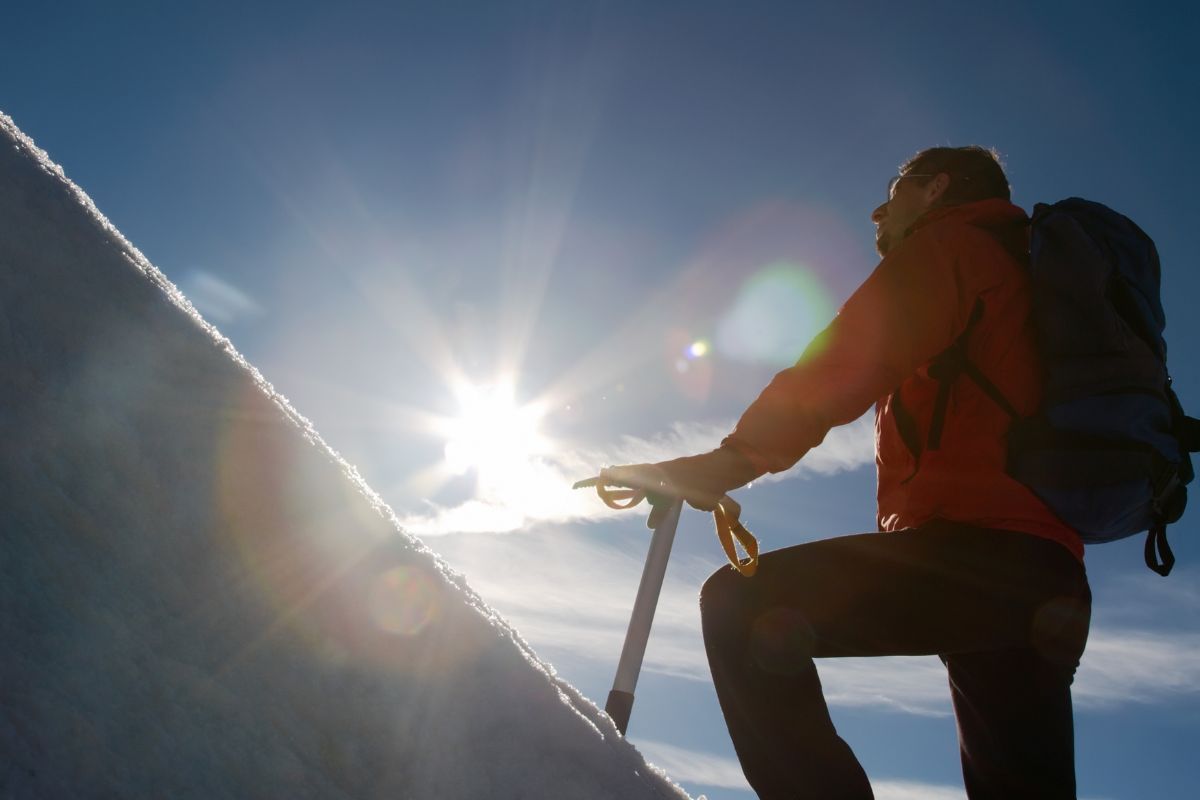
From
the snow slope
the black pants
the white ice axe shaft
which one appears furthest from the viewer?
the white ice axe shaft

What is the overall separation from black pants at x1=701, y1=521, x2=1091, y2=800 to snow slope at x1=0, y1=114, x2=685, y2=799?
1.75 feet

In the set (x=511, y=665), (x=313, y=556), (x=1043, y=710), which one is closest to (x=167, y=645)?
(x=313, y=556)

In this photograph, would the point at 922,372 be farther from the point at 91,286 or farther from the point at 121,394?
the point at 91,286

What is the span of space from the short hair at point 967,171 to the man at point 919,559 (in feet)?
1.45

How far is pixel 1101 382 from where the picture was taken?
2105 mm

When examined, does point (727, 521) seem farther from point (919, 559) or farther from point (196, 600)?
point (196, 600)

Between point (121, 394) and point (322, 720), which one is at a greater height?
point (121, 394)

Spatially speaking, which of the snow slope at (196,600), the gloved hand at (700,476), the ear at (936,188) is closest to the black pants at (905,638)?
the gloved hand at (700,476)

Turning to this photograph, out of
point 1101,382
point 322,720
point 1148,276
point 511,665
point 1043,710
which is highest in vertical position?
point 1148,276

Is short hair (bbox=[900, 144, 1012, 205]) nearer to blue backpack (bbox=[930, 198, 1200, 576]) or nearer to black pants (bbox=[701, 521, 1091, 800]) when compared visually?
blue backpack (bbox=[930, 198, 1200, 576])

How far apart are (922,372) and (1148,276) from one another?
0.74 meters

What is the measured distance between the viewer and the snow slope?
145cm

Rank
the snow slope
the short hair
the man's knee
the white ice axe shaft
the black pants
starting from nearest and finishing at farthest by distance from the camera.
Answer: the snow slope < the black pants < the man's knee < the white ice axe shaft < the short hair

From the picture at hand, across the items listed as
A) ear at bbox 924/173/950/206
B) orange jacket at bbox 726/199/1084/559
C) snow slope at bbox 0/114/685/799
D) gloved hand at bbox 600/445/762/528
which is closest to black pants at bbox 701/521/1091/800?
orange jacket at bbox 726/199/1084/559
